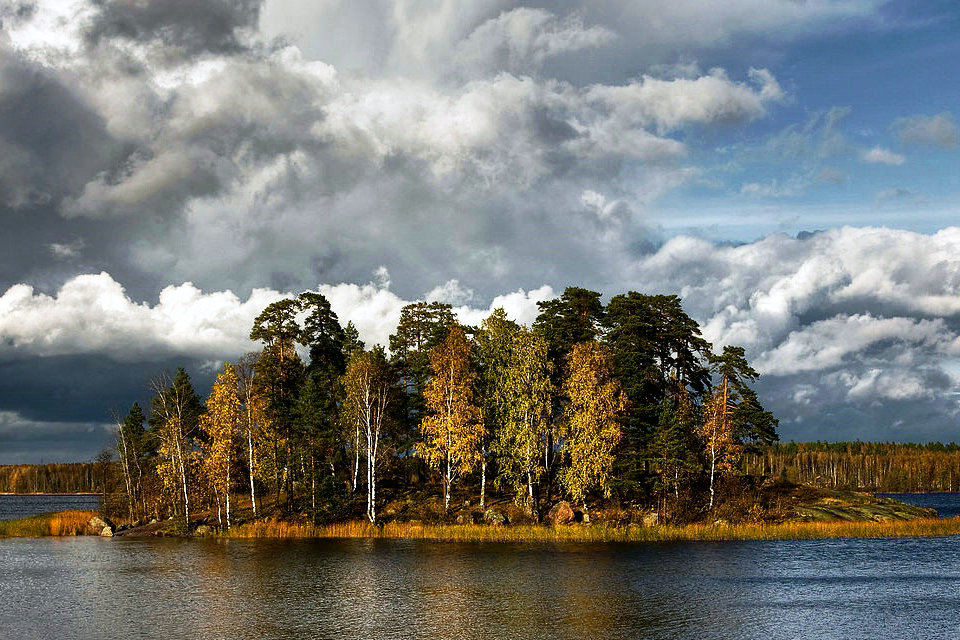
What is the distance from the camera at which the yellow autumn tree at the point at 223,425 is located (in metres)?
92.4

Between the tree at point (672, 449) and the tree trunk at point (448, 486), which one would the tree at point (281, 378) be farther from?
the tree at point (672, 449)

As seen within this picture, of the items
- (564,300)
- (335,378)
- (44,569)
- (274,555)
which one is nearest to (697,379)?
(564,300)

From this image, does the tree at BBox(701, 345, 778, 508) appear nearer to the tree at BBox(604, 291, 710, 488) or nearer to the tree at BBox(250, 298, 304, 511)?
the tree at BBox(604, 291, 710, 488)

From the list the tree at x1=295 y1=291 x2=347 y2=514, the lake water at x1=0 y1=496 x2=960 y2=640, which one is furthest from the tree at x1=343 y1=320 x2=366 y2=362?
the lake water at x1=0 y1=496 x2=960 y2=640

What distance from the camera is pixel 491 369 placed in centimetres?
9750

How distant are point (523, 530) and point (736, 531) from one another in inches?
839

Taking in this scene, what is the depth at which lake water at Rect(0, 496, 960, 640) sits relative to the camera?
4306cm

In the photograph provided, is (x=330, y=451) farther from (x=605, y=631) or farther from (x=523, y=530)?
(x=605, y=631)

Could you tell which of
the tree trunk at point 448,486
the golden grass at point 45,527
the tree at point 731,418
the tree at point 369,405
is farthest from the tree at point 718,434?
the golden grass at point 45,527

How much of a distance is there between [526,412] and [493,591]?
38.8 meters

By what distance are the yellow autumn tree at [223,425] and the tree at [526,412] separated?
2935 centimetres

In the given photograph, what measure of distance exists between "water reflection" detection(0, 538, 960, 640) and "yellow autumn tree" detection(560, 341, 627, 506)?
1134cm

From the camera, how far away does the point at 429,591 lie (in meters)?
53.9

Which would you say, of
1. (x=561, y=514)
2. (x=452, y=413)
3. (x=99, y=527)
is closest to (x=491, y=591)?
(x=561, y=514)
